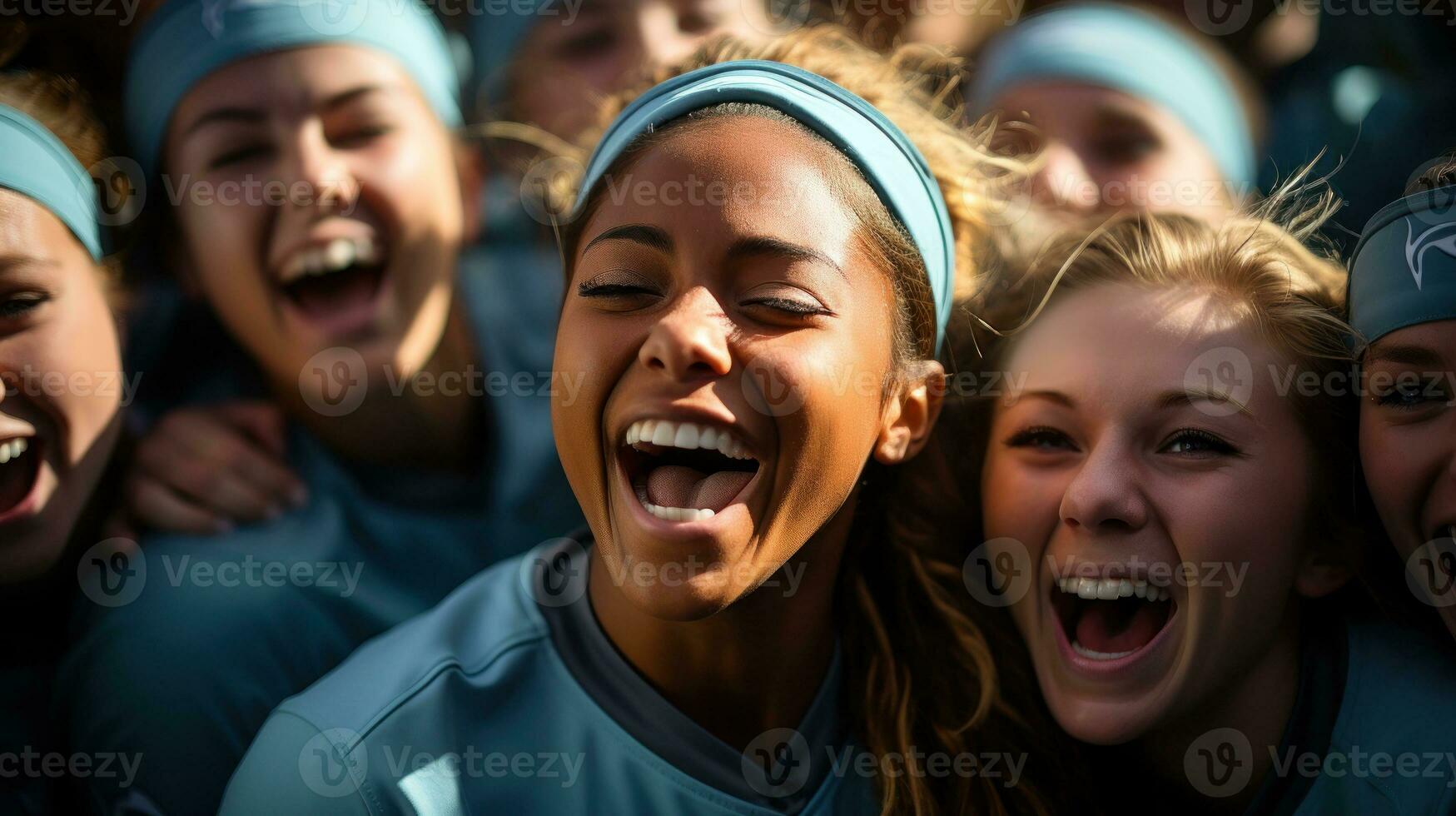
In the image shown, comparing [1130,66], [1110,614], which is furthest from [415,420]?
[1130,66]

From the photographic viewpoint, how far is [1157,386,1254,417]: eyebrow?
1.96 metres

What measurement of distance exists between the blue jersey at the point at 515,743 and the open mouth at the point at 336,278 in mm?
973

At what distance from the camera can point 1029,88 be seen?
3.42 metres

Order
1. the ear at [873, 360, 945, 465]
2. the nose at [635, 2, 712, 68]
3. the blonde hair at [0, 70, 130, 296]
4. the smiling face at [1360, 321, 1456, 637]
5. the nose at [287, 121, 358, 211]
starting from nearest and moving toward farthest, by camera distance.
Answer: the smiling face at [1360, 321, 1456, 637] < the ear at [873, 360, 945, 465] < the blonde hair at [0, 70, 130, 296] < the nose at [287, 121, 358, 211] < the nose at [635, 2, 712, 68]

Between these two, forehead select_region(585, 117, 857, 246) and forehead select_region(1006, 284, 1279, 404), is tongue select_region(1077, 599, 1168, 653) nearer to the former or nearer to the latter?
forehead select_region(1006, 284, 1279, 404)

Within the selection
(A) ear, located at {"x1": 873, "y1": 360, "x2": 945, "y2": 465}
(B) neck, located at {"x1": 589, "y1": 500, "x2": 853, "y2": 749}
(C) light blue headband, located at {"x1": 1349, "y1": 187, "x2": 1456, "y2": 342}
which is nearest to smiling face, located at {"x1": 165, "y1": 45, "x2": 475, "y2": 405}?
(B) neck, located at {"x1": 589, "y1": 500, "x2": 853, "y2": 749}

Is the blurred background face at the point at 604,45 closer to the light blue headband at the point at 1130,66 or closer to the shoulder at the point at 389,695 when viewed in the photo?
the light blue headband at the point at 1130,66

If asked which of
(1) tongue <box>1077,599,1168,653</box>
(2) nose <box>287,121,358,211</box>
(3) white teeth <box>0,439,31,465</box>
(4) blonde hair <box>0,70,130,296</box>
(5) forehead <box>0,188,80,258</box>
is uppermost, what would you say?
(4) blonde hair <box>0,70,130,296</box>

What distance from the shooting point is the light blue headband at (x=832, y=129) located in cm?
196

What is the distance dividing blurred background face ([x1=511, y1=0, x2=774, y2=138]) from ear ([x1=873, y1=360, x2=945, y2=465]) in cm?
151

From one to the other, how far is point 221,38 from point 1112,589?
2.20m

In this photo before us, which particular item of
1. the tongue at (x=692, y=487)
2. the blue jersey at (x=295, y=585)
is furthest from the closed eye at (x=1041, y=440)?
the blue jersey at (x=295, y=585)

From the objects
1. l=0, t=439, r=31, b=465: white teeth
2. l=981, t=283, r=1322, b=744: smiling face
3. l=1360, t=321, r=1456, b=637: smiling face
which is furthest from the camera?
l=0, t=439, r=31, b=465: white teeth

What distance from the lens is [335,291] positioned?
9.18 feet
